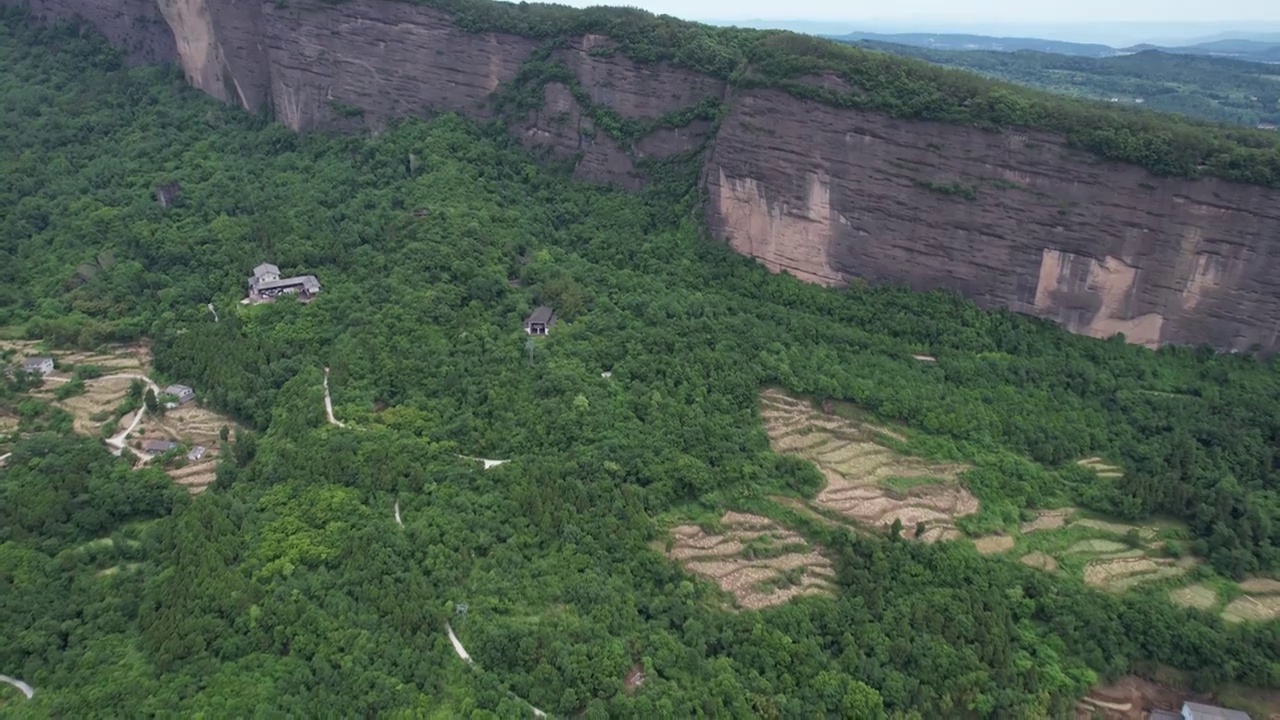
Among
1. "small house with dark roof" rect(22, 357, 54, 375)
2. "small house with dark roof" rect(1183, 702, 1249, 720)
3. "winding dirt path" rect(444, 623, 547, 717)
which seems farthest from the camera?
"small house with dark roof" rect(22, 357, 54, 375)

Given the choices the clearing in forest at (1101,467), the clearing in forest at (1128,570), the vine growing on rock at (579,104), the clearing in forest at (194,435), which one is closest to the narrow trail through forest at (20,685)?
the clearing in forest at (194,435)

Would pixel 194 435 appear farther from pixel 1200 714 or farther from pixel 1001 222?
pixel 1200 714

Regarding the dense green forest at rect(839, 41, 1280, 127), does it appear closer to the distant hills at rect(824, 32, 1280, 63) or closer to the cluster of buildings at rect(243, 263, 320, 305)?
the distant hills at rect(824, 32, 1280, 63)

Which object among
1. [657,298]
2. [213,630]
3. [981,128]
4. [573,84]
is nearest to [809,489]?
[657,298]

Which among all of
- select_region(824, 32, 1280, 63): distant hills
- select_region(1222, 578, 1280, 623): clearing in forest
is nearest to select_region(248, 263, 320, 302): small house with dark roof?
select_region(1222, 578, 1280, 623): clearing in forest

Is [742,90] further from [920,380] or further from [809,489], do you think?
[809,489]

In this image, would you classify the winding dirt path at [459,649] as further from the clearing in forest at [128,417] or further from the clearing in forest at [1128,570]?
the clearing in forest at [1128,570]

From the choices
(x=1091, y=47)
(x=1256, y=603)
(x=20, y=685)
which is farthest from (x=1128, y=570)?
(x=1091, y=47)
